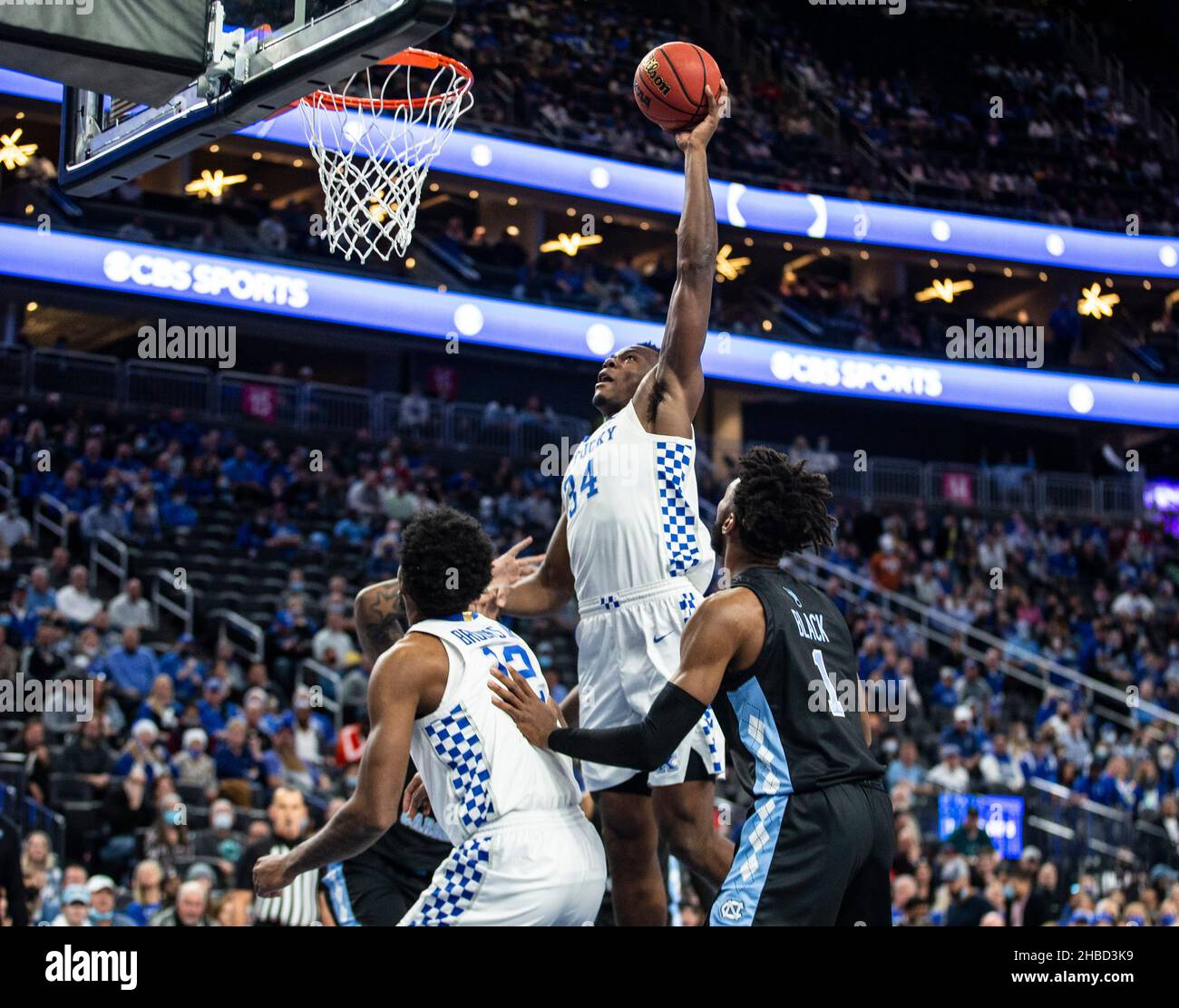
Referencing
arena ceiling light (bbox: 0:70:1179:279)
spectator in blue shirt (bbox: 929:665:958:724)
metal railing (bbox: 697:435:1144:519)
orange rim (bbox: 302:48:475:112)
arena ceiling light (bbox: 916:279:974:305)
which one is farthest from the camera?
arena ceiling light (bbox: 916:279:974:305)

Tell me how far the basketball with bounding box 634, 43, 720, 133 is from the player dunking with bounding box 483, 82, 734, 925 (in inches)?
1.9

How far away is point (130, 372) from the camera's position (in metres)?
20.8

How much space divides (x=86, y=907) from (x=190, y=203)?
15.5m

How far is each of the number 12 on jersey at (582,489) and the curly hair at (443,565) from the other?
88 centimetres

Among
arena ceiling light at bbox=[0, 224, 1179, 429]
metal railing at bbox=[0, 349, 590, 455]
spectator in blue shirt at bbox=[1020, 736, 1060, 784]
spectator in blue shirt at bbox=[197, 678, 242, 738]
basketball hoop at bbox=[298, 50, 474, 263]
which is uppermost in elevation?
arena ceiling light at bbox=[0, 224, 1179, 429]

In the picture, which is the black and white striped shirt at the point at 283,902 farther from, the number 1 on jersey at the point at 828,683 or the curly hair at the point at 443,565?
the number 1 on jersey at the point at 828,683

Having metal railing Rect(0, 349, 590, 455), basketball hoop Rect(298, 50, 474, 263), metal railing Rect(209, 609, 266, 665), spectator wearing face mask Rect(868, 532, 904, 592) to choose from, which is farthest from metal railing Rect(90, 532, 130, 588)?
spectator wearing face mask Rect(868, 532, 904, 592)

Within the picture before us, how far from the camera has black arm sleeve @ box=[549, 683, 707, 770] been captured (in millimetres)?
4367

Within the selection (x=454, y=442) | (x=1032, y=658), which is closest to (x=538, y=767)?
(x=1032, y=658)

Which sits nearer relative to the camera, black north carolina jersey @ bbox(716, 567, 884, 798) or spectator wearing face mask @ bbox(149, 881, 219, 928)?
black north carolina jersey @ bbox(716, 567, 884, 798)

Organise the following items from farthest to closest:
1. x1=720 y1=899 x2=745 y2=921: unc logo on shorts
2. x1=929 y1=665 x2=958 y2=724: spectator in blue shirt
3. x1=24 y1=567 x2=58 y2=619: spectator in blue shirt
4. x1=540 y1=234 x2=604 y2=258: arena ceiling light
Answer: x1=540 y1=234 x2=604 y2=258: arena ceiling light
x1=929 y1=665 x2=958 y2=724: spectator in blue shirt
x1=24 y1=567 x2=58 y2=619: spectator in blue shirt
x1=720 y1=899 x2=745 y2=921: unc logo on shorts

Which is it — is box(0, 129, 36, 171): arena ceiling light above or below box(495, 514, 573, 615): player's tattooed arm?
above

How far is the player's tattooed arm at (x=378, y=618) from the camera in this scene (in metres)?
5.68

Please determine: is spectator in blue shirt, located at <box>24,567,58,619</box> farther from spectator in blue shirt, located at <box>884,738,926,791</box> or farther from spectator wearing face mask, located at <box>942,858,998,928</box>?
spectator in blue shirt, located at <box>884,738,926,791</box>
